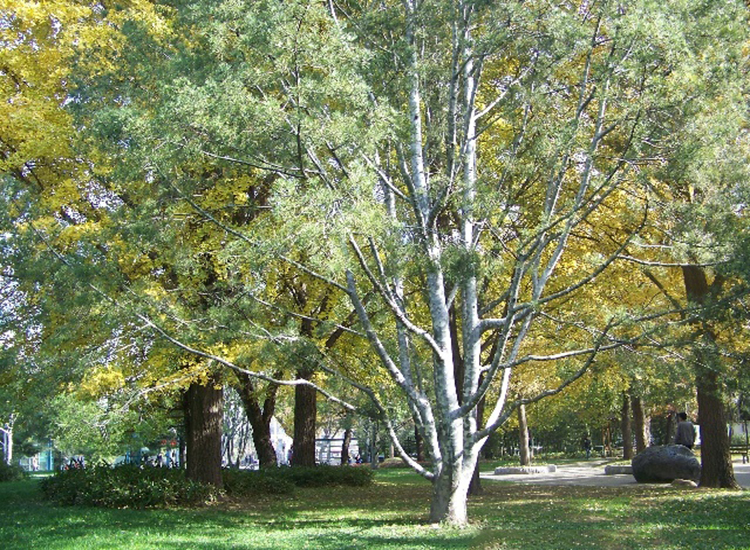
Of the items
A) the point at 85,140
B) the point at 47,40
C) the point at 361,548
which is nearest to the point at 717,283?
the point at 361,548

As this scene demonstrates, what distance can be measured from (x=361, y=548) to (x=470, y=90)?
7.25 meters

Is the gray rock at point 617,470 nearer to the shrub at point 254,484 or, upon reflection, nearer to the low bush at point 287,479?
the low bush at point 287,479

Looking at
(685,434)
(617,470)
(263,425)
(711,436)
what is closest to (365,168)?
(711,436)

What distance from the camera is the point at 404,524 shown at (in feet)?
38.1

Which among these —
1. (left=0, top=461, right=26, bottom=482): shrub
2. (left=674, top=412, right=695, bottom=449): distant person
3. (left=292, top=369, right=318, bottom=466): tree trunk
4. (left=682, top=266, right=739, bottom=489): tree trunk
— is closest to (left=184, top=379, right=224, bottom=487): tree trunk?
(left=292, top=369, right=318, bottom=466): tree trunk

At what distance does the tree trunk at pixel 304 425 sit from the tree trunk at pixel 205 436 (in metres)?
4.22

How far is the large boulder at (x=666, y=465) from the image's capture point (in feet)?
58.5

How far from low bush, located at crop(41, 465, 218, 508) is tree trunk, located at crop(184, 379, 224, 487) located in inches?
13.4

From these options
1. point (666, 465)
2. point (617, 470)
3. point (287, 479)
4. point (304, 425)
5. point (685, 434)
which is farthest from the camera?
point (617, 470)

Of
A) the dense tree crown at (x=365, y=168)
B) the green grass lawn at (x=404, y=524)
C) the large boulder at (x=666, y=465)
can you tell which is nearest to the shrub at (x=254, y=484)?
the green grass lawn at (x=404, y=524)

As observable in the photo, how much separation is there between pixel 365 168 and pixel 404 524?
5.59m

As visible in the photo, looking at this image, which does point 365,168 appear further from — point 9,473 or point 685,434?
point 9,473

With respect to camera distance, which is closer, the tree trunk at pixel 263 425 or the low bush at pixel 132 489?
the low bush at pixel 132 489

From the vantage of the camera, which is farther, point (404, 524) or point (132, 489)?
point (132, 489)
